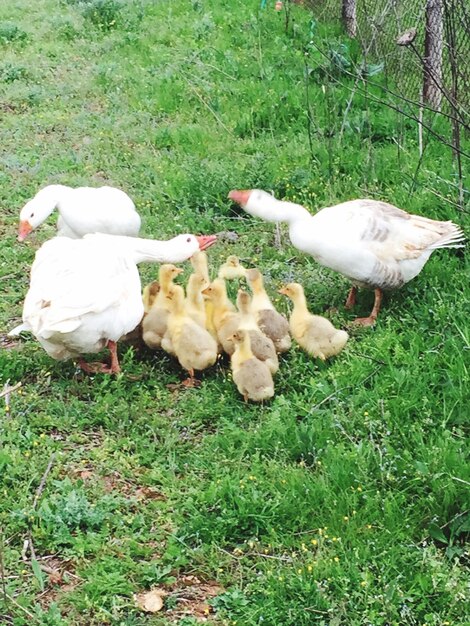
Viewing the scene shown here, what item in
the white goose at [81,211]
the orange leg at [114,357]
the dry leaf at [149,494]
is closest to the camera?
the dry leaf at [149,494]

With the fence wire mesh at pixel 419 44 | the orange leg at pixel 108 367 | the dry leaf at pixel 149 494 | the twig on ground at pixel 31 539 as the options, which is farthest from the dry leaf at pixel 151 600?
the fence wire mesh at pixel 419 44

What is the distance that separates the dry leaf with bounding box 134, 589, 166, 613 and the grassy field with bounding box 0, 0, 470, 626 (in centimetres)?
4

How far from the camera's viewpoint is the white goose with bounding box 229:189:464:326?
18.1ft

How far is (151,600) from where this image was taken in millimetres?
3723

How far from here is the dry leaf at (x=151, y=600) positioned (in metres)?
3.69

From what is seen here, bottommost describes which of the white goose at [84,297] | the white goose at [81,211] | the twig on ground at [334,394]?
the twig on ground at [334,394]

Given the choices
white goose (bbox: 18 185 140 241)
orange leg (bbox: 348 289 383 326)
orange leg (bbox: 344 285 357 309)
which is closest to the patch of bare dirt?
orange leg (bbox: 348 289 383 326)

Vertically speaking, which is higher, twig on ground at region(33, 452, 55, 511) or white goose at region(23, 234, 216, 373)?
white goose at region(23, 234, 216, 373)

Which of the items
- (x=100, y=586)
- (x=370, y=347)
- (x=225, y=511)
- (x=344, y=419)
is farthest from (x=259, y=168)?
(x=100, y=586)

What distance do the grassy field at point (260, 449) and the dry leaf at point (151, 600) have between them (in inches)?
1.4

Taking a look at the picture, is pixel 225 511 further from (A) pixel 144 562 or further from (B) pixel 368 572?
(B) pixel 368 572

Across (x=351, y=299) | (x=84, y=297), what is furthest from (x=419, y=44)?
(x=84, y=297)

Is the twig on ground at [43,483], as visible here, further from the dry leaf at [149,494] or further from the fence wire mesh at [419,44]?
the fence wire mesh at [419,44]

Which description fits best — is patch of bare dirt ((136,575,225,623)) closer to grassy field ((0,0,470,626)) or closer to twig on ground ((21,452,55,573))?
grassy field ((0,0,470,626))
